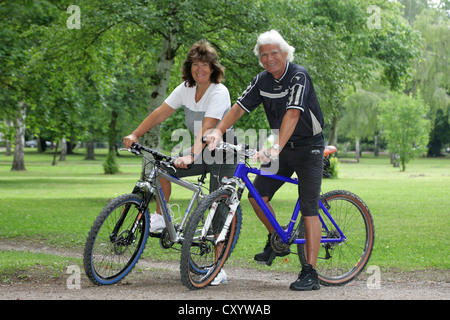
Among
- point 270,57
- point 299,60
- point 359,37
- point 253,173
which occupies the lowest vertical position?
point 253,173

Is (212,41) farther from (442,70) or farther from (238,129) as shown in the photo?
(442,70)

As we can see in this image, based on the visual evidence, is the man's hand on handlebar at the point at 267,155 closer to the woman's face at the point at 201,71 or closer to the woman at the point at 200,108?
the woman at the point at 200,108

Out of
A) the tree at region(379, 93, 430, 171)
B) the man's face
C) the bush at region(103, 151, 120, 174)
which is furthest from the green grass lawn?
the tree at region(379, 93, 430, 171)

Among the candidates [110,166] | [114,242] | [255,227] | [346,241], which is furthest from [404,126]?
[114,242]

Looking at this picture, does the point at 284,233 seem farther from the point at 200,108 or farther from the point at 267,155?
the point at 200,108

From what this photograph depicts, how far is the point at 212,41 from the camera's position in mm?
15797

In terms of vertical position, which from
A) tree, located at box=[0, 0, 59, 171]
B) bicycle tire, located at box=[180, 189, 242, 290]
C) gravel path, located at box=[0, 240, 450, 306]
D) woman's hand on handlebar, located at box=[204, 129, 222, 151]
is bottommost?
gravel path, located at box=[0, 240, 450, 306]

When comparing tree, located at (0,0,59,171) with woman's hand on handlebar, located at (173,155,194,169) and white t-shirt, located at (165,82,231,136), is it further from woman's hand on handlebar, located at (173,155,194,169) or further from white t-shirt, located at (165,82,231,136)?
woman's hand on handlebar, located at (173,155,194,169)

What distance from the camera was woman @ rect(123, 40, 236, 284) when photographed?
220 inches

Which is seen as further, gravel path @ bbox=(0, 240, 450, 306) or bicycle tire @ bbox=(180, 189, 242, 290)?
bicycle tire @ bbox=(180, 189, 242, 290)

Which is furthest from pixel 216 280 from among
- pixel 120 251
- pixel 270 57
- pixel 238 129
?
pixel 238 129

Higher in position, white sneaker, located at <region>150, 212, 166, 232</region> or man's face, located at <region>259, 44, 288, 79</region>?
man's face, located at <region>259, 44, 288, 79</region>

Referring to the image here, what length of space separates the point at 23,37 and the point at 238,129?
8.49 m

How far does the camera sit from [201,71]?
223 inches
